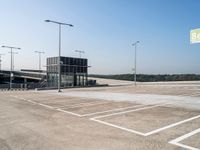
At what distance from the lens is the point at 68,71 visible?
4431 centimetres

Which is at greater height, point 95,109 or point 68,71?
point 68,71

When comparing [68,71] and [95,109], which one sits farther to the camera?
[68,71]

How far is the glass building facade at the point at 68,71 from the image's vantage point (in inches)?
1730

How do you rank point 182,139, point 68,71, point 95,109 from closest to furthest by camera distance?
point 182,139 < point 95,109 < point 68,71

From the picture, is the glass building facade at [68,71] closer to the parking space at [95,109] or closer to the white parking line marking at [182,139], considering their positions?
the parking space at [95,109]

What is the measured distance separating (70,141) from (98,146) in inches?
Result: 39.1

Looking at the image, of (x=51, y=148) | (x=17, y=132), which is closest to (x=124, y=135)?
(x=51, y=148)

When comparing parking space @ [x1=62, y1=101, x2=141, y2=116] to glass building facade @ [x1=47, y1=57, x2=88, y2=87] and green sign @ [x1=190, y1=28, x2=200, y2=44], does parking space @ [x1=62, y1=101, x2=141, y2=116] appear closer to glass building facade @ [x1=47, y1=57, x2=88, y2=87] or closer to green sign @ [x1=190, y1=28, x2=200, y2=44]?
green sign @ [x1=190, y1=28, x2=200, y2=44]

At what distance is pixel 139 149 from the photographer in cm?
564

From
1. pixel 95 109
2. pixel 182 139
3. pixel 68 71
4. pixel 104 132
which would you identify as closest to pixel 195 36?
pixel 95 109

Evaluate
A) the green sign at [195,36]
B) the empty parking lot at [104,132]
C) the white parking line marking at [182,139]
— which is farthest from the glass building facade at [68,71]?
the white parking line marking at [182,139]

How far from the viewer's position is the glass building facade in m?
43.9

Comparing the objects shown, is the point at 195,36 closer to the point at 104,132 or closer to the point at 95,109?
the point at 95,109

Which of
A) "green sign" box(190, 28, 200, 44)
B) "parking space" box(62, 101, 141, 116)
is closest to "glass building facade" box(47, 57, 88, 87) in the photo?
"green sign" box(190, 28, 200, 44)
